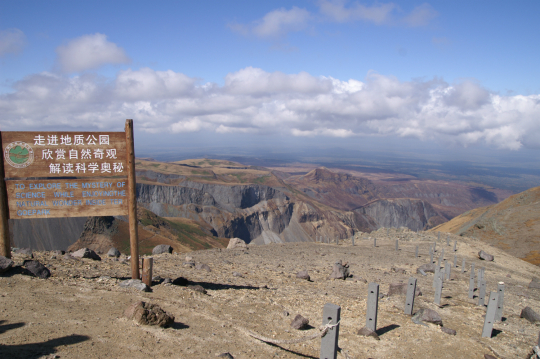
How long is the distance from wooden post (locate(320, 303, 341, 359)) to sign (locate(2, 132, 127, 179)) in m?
6.10

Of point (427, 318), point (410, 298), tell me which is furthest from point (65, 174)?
point (427, 318)

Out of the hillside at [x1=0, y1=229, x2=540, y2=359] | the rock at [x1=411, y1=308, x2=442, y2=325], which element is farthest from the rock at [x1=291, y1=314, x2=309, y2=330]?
the rock at [x1=411, y1=308, x2=442, y2=325]

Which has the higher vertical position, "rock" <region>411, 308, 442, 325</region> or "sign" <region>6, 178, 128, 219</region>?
"sign" <region>6, 178, 128, 219</region>

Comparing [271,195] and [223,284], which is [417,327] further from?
[271,195]

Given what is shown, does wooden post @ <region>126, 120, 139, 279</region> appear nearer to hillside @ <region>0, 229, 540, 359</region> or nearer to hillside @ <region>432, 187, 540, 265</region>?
hillside @ <region>0, 229, 540, 359</region>

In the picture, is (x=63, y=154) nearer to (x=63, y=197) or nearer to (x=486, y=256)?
(x=63, y=197)

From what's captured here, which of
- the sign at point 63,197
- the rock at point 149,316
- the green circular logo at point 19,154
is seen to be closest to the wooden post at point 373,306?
the rock at point 149,316

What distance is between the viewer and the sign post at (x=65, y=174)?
25.6 ft

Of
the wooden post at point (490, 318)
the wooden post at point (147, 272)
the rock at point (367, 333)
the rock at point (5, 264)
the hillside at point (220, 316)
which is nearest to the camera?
the hillside at point (220, 316)

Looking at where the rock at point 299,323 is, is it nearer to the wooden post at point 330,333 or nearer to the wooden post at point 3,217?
the wooden post at point 330,333

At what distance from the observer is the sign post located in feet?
25.6

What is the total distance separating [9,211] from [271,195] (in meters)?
99.4

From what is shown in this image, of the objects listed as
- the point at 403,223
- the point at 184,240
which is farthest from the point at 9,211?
the point at 403,223

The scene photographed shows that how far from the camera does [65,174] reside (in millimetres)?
8031
